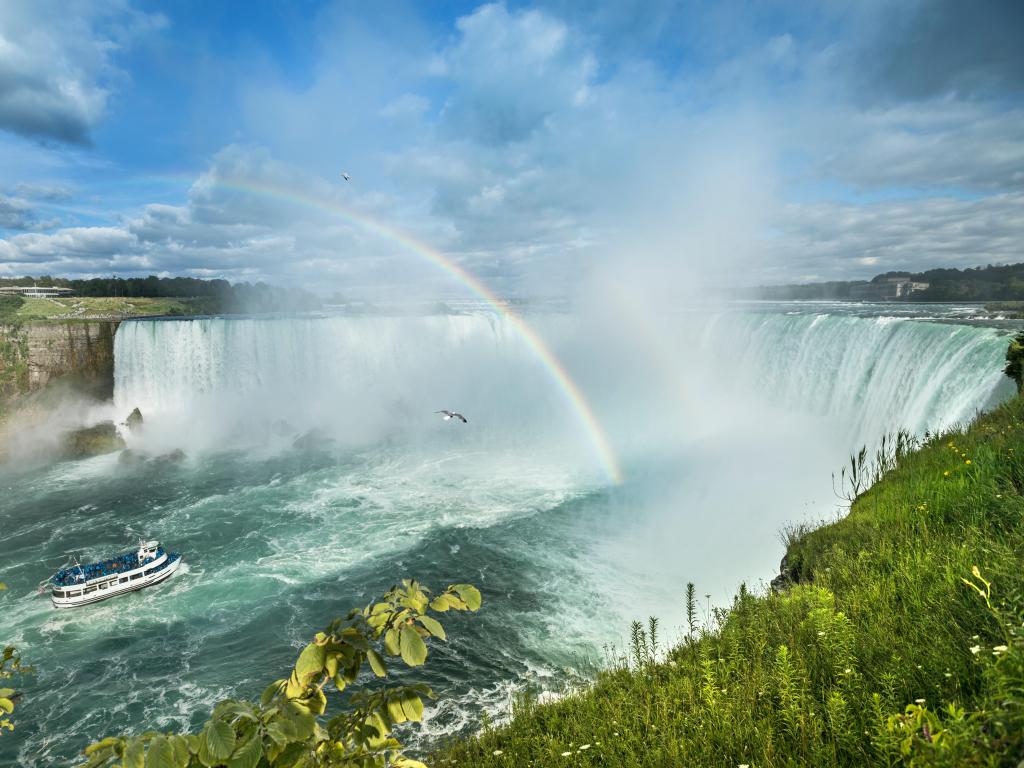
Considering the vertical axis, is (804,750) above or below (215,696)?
above

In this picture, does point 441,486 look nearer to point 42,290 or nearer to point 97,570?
point 97,570

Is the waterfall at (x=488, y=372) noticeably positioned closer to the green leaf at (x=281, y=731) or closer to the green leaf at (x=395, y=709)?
the green leaf at (x=395, y=709)

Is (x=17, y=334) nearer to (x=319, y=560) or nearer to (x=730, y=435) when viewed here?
(x=319, y=560)

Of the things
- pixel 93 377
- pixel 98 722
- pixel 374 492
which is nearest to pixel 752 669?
pixel 98 722

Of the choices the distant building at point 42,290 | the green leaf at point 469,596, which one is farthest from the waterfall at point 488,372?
the distant building at point 42,290

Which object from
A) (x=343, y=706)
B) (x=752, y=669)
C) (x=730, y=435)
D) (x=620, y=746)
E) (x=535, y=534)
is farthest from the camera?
(x=730, y=435)

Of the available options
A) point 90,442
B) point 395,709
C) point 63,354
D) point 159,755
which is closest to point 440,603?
point 395,709
